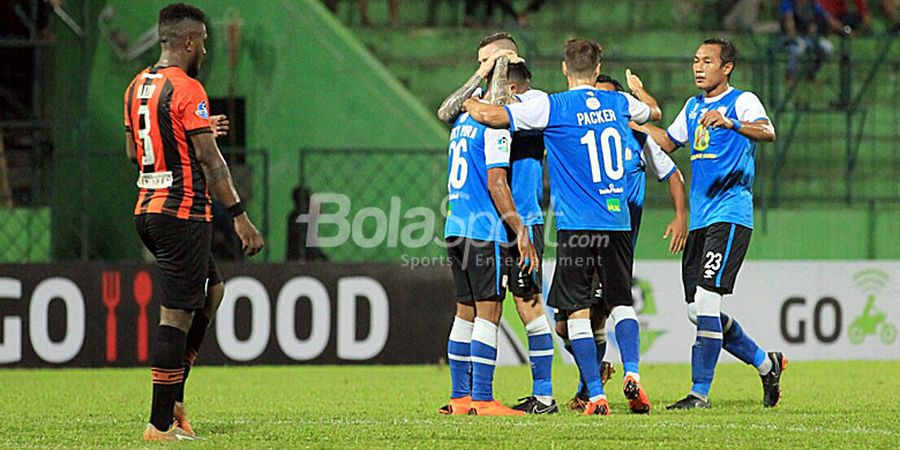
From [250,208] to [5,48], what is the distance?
11.7 feet

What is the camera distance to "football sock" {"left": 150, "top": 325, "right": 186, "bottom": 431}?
6270 mm

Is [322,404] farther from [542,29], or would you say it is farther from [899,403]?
[542,29]

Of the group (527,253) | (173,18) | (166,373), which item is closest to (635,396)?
(527,253)

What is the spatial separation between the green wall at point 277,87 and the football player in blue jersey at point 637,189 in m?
5.44

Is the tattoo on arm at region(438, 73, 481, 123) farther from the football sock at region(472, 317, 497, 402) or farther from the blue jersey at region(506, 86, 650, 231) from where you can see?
the football sock at region(472, 317, 497, 402)

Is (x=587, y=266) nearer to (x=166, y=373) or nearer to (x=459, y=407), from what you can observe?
(x=459, y=407)

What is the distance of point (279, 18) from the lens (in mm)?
14039

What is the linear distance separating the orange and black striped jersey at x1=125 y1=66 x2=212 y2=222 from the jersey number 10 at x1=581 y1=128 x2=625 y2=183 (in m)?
2.32

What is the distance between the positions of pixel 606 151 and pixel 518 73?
0.74 m

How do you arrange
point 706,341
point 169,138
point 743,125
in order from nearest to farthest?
1. point 169,138
2. point 743,125
3. point 706,341

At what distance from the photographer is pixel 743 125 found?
317 inches

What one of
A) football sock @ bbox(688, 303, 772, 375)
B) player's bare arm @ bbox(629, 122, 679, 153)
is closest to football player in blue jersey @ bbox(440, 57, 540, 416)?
player's bare arm @ bbox(629, 122, 679, 153)

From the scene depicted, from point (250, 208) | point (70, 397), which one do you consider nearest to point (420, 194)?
point (250, 208)
